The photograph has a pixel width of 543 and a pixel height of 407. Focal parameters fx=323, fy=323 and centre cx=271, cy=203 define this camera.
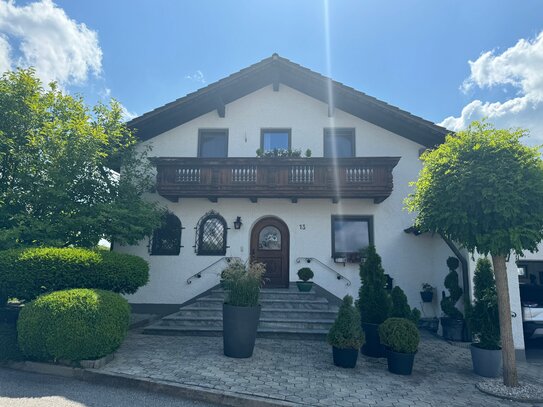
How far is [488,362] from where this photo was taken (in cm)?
634

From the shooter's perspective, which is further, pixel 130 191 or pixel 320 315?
pixel 130 191

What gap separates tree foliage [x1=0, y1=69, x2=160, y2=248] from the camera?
8.41m

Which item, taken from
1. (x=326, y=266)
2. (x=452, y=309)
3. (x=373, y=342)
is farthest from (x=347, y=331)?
(x=326, y=266)

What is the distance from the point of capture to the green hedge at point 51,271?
21.6ft

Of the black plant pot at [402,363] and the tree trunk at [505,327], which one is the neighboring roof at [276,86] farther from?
the black plant pot at [402,363]

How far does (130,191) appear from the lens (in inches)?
406

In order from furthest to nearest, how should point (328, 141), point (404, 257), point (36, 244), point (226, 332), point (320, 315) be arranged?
point (328, 141), point (404, 257), point (320, 315), point (36, 244), point (226, 332)

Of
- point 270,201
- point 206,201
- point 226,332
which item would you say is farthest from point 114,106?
point 226,332

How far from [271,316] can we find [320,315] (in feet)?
4.75

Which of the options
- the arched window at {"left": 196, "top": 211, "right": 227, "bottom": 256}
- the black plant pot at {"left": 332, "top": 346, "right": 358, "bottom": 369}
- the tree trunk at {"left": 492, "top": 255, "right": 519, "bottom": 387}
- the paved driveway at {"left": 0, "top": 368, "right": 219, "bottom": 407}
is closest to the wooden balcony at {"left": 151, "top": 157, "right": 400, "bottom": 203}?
the arched window at {"left": 196, "top": 211, "right": 227, "bottom": 256}

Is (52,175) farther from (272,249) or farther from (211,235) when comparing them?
(272,249)

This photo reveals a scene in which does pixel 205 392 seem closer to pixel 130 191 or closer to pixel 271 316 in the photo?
pixel 271 316

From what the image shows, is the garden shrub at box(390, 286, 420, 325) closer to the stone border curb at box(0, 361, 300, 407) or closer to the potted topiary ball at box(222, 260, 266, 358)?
the potted topiary ball at box(222, 260, 266, 358)

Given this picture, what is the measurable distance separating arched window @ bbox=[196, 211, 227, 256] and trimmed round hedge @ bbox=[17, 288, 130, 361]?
5421 mm
